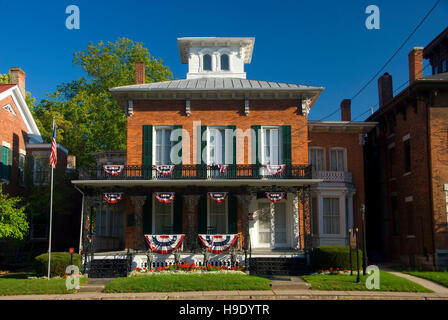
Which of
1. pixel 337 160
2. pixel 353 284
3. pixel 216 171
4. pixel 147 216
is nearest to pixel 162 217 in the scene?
pixel 147 216

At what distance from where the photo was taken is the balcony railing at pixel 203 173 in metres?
23.3

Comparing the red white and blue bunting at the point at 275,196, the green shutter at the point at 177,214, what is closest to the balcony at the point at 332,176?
the red white and blue bunting at the point at 275,196

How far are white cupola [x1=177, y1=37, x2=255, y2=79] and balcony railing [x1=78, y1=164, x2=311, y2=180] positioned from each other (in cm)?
765

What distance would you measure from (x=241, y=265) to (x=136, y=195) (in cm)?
581

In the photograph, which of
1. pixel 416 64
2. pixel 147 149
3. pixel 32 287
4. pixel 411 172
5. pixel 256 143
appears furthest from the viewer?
pixel 416 64

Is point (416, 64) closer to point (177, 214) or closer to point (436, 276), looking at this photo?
point (436, 276)

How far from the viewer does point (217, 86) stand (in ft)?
82.3

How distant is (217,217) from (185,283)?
707cm

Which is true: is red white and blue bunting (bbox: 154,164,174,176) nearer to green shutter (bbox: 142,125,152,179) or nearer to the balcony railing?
the balcony railing

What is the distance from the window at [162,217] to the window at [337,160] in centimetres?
958

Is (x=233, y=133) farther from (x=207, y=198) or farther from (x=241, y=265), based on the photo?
(x=241, y=265)

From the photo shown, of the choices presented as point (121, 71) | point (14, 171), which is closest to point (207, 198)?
point (14, 171)

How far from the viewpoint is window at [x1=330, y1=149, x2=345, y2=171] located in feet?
90.9

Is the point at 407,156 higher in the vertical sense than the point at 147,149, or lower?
lower
